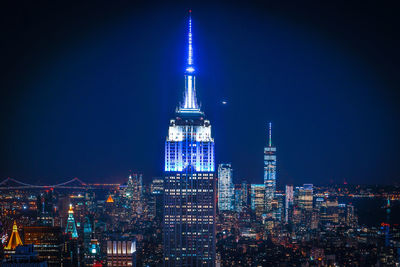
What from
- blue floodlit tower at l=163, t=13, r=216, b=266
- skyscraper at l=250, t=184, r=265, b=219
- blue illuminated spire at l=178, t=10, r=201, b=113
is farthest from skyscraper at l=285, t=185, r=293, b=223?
blue illuminated spire at l=178, t=10, r=201, b=113

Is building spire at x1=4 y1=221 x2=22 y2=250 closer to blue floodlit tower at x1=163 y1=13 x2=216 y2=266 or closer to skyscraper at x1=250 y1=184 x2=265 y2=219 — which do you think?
blue floodlit tower at x1=163 y1=13 x2=216 y2=266

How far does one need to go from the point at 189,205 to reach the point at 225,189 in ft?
16.8

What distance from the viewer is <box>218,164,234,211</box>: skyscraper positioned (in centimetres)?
1516

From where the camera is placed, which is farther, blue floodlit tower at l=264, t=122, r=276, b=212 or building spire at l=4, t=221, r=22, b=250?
blue floodlit tower at l=264, t=122, r=276, b=212

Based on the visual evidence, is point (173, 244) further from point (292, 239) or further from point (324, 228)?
point (324, 228)

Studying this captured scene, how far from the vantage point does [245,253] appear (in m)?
15.7

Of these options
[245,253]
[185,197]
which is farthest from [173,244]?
[245,253]

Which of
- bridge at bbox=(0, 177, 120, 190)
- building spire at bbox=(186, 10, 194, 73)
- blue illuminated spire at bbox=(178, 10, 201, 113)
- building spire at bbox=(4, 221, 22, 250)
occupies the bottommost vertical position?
building spire at bbox=(4, 221, 22, 250)

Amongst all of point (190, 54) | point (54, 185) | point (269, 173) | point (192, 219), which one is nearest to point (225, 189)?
point (269, 173)

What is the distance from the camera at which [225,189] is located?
1734 cm

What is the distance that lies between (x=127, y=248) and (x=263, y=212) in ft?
22.3

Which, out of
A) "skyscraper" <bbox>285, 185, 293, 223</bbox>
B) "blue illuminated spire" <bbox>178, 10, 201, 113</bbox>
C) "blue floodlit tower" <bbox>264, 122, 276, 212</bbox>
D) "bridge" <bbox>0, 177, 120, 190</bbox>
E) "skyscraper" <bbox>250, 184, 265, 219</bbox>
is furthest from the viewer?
"skyscraper" <bbox>250, 184, 265, 219</bbox>

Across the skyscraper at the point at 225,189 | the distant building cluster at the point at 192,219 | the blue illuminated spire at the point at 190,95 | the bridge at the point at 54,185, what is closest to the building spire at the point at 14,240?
the distant building cluster at the point at 192,219

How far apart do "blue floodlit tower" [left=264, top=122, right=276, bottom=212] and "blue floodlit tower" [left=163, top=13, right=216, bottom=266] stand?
91.5 inches
